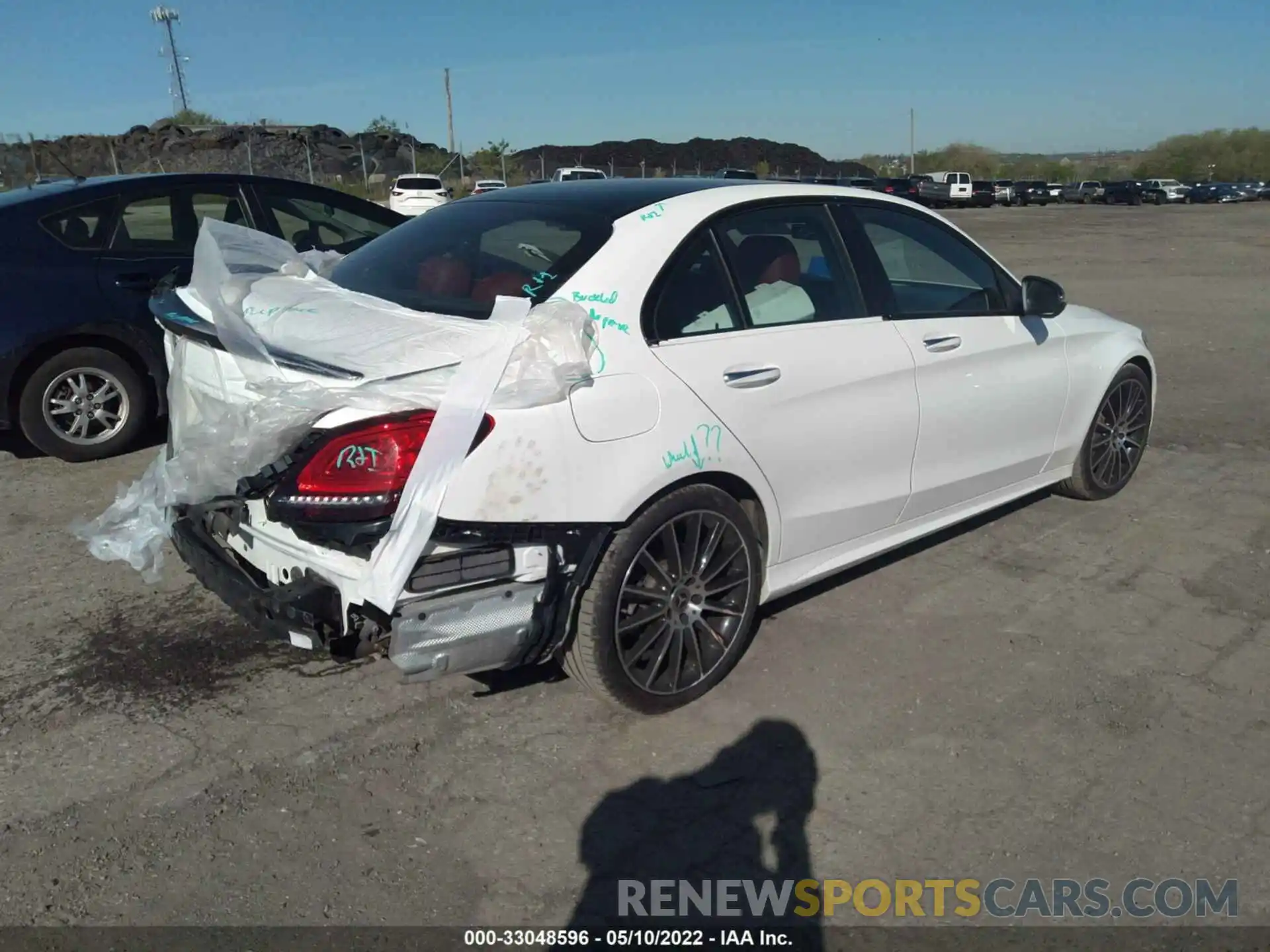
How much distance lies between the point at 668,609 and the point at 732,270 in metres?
1.21

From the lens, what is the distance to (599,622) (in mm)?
3299

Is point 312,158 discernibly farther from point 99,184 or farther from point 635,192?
point 635,192

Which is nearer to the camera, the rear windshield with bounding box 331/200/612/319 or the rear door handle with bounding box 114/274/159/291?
the rear windshield with bounding box 331/200/612/319

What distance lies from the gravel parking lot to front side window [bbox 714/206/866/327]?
1285 millimetres

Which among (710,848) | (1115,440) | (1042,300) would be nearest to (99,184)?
(1042,300)

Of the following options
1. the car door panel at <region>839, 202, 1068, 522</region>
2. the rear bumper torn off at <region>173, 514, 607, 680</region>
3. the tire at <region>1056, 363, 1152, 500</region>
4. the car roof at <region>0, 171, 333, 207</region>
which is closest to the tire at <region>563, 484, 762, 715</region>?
the rear bumper torn off at <region>173, 514, 607, 680</region>

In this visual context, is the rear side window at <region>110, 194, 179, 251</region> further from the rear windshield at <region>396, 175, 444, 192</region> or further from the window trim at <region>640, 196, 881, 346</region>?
the rear windshield at <region>396, 175, 444, 192</region>

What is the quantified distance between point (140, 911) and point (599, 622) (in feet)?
4.76

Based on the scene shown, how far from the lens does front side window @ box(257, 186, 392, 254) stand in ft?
23.1

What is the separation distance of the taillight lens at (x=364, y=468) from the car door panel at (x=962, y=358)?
2.08 meters

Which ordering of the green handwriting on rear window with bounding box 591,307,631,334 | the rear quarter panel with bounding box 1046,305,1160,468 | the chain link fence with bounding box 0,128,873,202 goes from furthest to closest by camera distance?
the chain link fence with bounding box 0,128,873,202
the rear quarter panel with bounding box 1046,305,1160,468
the green handwriting on rear window with bounding box 591,307,631,334

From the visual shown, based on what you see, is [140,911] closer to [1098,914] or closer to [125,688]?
[125,688]

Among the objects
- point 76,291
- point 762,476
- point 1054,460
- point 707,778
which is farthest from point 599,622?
point 76,291

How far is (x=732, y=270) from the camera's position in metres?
3.73
